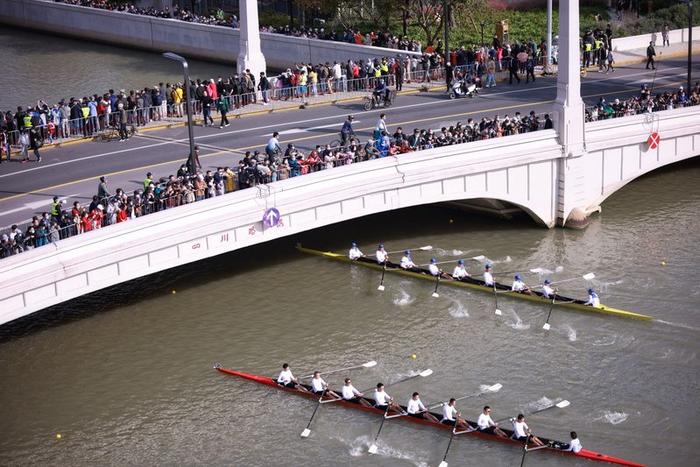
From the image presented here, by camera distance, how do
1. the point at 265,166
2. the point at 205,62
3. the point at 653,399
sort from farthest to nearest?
the point at 205,62 → the point at 265,166 → the point at 653,399

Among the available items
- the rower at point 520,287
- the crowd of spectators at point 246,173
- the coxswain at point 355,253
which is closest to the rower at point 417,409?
the rower at point 520,287

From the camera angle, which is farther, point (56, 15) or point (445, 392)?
point (56, 15)

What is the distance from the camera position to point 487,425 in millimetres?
32719

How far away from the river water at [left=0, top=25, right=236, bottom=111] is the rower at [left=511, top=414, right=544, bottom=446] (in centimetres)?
4175

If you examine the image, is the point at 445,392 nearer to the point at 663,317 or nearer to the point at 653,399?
the point at 653,399

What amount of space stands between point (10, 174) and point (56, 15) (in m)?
44.1

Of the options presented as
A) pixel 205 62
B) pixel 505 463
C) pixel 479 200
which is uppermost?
pixel 205 62

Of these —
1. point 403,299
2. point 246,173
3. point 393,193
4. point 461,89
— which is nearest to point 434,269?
point 403,299

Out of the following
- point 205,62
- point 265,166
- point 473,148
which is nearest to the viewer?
point 265,166

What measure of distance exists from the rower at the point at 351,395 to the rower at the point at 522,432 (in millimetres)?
4342

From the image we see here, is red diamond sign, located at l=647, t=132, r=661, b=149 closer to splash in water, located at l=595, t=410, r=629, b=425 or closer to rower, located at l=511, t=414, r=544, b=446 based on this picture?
splash in water, located at l=595, t=410, r=629, b=425

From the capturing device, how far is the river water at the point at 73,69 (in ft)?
228

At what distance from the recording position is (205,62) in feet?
254

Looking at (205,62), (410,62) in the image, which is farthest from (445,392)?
(205,62)
